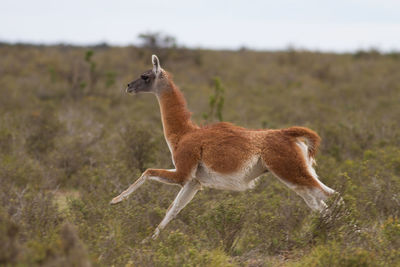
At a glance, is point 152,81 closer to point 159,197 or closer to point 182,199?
point 159,197

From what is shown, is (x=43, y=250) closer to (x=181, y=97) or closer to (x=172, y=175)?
(x=172, y=175)

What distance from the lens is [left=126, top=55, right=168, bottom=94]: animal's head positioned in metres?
7.15

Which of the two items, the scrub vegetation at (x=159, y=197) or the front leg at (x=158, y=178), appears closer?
the scrub vegetation at (x=159, y=197)

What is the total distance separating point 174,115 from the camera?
6.77 metres

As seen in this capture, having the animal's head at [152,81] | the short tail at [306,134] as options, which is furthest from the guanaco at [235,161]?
the animal's head at [152,81]

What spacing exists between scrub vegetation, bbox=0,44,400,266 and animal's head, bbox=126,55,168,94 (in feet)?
4.89

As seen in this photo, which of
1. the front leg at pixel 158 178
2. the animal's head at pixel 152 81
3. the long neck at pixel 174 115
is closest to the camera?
the front leg at pixel 158 178

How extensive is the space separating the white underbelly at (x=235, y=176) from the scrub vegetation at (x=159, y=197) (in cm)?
26

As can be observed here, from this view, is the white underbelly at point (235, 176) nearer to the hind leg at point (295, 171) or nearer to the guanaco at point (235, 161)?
the guanaco at point (235, 161)

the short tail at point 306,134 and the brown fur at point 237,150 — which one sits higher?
the short tail at point 306,134

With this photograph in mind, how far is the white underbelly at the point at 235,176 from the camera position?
6.01 m

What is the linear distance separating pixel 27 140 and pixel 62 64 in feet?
65.4

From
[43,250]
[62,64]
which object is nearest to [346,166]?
[43,250]

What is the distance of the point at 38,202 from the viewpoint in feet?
19.6
